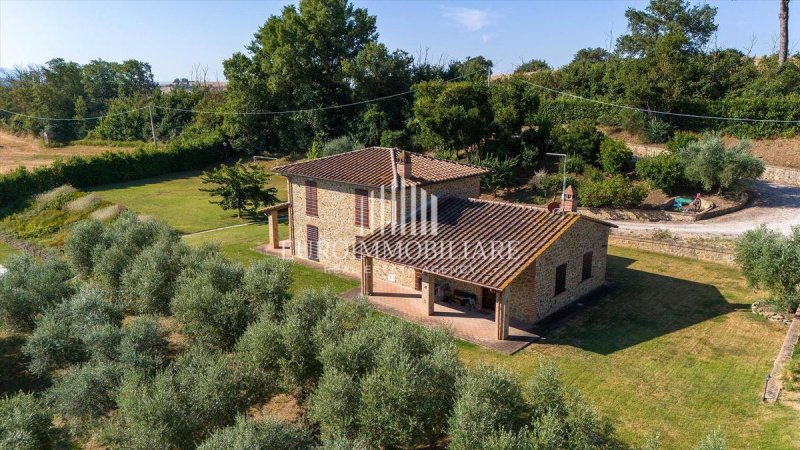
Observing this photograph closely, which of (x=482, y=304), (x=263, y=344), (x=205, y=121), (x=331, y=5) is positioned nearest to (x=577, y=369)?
(x=482, y=304)

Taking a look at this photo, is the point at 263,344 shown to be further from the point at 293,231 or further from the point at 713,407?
the point at 293,231

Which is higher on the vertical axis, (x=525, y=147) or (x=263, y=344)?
(x=525, y=147)

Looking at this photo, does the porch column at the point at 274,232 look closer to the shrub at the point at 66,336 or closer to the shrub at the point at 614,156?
the shrub at the point at 66,336

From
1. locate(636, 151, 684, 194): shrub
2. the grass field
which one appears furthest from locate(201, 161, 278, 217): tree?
the grass field

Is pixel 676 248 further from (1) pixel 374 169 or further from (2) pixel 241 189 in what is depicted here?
(2) pixel 241 189

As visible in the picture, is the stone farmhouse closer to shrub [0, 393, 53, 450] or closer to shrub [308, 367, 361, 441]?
shrub [308, 367, 361, 441]

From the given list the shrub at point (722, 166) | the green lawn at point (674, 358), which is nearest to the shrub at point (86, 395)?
the green lawn at point (674, 358)
